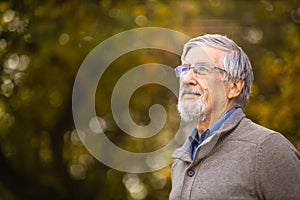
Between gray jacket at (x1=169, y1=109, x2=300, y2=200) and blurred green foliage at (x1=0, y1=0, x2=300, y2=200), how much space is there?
11.4 ft

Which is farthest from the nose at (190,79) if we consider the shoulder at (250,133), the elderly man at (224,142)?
the shoulder at (250,133)

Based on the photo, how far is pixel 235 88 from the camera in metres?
2.43

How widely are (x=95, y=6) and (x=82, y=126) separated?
4.51 feet

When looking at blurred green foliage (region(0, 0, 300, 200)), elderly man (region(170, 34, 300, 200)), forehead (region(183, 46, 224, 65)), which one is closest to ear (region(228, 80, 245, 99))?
A: elderly man (region(170, 34, 300, 200))

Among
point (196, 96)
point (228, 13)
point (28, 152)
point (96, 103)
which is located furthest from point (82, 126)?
point (196, 96)

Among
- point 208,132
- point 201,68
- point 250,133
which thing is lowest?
point 208,132

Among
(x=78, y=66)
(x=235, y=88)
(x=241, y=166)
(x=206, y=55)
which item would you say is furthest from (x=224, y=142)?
(x=78, y=66)

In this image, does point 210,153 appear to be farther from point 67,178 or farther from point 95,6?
point 67,178

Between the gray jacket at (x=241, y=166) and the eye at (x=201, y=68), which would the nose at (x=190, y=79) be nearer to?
the eye at (x=201, y=68)

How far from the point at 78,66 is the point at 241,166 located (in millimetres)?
4519

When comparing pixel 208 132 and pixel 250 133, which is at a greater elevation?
pixel 250 133

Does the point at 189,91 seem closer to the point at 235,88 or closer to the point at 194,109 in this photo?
the point at 194,109

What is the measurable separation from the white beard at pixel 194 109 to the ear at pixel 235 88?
4.7 inches

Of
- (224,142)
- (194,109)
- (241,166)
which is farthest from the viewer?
(194,109)
